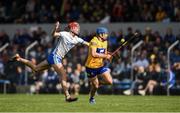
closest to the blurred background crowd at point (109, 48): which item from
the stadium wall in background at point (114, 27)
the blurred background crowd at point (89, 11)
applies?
the blurred background crowd at point (89, 11)

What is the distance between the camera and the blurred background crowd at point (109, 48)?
30438 mm

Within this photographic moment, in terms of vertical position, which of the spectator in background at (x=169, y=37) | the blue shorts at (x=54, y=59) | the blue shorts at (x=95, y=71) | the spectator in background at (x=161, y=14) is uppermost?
the spectator in background at (x=161, y=14)

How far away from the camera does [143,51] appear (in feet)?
101

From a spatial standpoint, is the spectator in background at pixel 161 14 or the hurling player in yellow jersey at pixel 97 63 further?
the spectator in background at pixel 161 14

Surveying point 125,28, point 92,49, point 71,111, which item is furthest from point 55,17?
point 71,111

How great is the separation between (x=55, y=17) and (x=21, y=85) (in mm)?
4700

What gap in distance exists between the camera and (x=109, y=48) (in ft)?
104

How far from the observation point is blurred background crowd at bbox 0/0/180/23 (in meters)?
33.0

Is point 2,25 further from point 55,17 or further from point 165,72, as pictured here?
point 165,72

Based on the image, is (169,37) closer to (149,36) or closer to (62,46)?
(149,36)

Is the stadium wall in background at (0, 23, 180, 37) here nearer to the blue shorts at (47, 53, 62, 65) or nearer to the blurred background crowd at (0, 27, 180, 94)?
the blurred background crowd at (0, 27, 180, 94)

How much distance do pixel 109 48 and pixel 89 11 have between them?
3982 mm

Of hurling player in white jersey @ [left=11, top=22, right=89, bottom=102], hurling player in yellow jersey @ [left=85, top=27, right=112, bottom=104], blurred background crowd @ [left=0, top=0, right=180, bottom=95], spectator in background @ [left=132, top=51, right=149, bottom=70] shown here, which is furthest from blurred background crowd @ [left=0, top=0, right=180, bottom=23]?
hurling player in white jersey @ [left=11, top=22, right=89, bottom=102]

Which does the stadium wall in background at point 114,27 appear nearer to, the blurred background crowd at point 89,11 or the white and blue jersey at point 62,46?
the blurred background crowd at point 89,11
